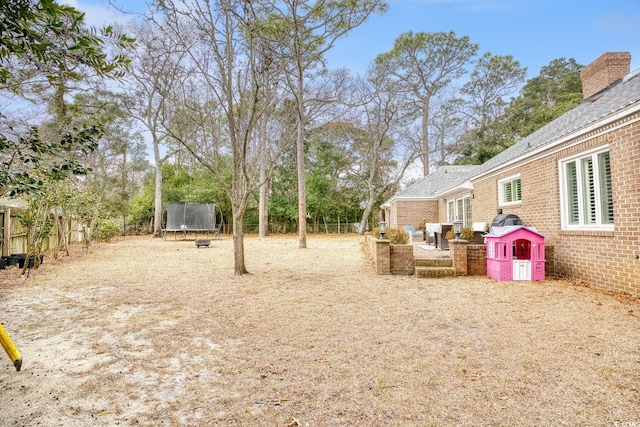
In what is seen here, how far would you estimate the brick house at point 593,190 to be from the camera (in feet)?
17.0

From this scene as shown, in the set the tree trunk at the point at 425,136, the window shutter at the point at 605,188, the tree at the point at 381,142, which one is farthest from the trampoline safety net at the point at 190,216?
the window shutter at the point at 605,188

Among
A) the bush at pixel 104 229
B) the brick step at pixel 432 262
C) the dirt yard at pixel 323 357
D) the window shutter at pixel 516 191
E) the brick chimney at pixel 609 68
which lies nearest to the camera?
the dirt yard at pixel 323 357

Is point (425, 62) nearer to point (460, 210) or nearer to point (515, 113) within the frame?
point (515, 113)

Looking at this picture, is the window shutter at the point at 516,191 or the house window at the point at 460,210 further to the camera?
the house window at the point at 460,210

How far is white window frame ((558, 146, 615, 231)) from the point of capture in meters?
5.96

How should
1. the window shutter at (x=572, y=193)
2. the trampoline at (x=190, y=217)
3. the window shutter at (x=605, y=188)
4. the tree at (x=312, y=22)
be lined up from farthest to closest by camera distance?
the trampoline at (x=190, y=217) → the tree at (x=312, y=22) → the window shutter at (x=572, y=193) → the window shutter at (x=605, y=188)

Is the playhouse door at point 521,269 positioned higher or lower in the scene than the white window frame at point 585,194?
lower

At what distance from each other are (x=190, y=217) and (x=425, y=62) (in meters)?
19.6

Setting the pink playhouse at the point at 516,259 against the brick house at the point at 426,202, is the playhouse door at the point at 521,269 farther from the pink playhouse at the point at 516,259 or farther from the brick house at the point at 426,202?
the brick house at the point at 426,202

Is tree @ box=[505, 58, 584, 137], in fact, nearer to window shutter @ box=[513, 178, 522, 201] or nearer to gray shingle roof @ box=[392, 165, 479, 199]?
gray shingle roof @ box=[392, 165, 479, 199]

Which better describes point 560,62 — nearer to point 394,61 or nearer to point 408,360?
point 394,61

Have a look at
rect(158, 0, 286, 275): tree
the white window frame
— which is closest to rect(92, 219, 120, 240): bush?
rect(158, 0, 286, 275): tree

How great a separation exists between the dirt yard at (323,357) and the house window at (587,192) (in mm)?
1390

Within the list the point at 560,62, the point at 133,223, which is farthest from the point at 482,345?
the point at 560,62
